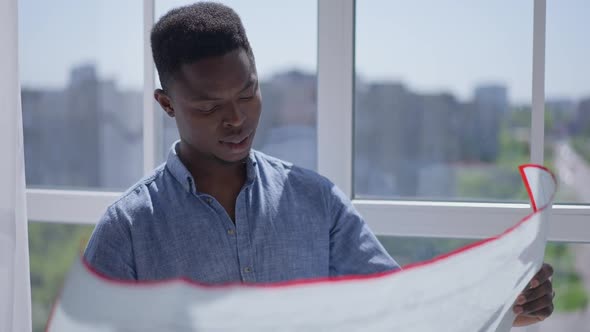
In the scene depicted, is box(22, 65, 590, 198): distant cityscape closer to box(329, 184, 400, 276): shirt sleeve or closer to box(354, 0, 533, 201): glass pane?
box(354, 0, 533, 201): glass pane

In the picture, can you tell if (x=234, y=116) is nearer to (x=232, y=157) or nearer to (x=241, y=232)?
(x=232, y=157)

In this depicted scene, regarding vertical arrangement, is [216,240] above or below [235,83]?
below

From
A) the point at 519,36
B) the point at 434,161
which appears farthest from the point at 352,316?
the point at 434,161

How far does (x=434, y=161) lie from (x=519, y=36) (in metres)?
0.42

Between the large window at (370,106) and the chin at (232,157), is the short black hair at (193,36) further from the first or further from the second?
the large window at (370,106)

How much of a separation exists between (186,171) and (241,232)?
0.45 feet

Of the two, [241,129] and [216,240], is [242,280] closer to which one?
[216,240]

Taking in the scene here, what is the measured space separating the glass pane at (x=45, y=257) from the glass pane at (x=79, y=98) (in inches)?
7.8

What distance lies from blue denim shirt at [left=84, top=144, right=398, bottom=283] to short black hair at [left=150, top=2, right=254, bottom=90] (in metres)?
0.17

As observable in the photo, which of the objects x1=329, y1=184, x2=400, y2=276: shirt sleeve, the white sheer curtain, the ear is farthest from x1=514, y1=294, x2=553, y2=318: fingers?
the white sheer curtain

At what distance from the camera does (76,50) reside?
2168mm

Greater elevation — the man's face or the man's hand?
the man's face

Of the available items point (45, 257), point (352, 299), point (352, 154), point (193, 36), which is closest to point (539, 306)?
point (352, 299)

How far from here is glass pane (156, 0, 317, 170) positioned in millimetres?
1761
